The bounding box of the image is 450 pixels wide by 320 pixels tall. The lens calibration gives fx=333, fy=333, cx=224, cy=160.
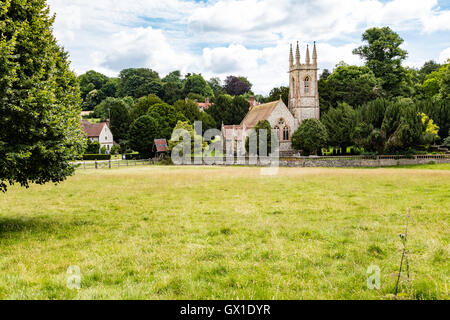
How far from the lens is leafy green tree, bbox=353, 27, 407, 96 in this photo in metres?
79.2

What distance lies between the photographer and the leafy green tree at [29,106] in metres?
9.78

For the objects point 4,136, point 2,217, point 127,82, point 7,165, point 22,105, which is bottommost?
point 2,217

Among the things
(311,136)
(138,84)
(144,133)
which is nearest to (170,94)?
(138,84)

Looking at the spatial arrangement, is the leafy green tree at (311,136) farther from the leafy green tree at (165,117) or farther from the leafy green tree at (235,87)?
the leafy green tree at (235,87)

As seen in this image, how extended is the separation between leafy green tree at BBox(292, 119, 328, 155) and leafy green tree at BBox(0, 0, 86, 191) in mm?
53465

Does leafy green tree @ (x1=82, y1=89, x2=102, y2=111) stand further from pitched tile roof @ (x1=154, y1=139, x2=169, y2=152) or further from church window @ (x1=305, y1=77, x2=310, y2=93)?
church window @ (x1=305, y1=77, x2=310, y2=93)

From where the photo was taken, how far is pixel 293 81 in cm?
7688

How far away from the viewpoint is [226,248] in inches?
329

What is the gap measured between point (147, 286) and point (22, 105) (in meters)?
7.13

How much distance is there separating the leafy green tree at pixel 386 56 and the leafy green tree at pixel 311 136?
28081 mm

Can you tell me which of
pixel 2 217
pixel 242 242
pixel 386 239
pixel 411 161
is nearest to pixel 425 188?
pixel 386 239

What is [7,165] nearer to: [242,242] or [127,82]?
[242,242]

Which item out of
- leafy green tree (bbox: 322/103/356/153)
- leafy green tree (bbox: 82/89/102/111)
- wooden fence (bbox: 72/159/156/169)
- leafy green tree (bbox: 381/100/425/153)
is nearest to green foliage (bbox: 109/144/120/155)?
wooden fence (bbox: 72/159/156/169)

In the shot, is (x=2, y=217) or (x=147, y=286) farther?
(x=2, y=217)
